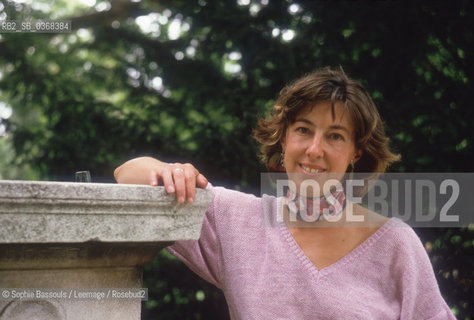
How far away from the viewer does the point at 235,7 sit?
3309 millimetres

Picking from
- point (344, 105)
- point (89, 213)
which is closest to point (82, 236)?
point (89, 213)

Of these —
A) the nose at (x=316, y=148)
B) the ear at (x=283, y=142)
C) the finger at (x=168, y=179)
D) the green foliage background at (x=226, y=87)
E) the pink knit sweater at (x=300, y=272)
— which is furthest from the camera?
the green foliage background at (x=226, y=87)

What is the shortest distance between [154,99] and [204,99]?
60cm

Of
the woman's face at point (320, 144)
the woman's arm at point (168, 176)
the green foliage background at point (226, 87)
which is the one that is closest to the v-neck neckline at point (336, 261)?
the woman's face at point (320, 144)

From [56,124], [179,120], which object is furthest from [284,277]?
[56,124]

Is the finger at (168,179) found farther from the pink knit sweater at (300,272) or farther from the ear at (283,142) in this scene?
the ear at (283,142)

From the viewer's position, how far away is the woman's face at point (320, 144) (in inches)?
75.0

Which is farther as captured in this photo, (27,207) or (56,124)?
(56,124)

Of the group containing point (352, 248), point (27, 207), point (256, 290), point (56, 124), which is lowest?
point (256, 290)

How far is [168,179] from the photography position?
4.55ft

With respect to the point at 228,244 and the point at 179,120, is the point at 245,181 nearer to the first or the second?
the point at 179,120

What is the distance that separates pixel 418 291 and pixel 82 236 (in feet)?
3.99

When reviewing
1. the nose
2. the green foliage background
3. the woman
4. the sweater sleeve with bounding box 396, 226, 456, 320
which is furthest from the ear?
the green foliage background

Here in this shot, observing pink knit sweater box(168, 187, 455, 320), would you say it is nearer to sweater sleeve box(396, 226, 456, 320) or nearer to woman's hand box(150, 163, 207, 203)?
sweater sleeve box(396, 226, 456, 320)
